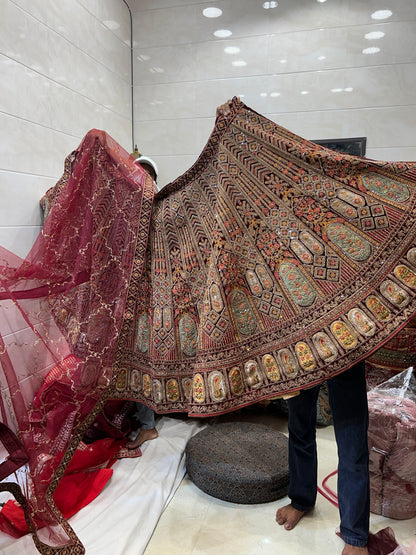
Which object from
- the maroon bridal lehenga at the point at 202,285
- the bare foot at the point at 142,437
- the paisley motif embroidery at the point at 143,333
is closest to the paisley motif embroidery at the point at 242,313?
the maroon bridal lehenga at the point at 202,285

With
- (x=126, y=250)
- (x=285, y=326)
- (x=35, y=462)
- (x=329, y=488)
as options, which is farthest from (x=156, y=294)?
(x=329, y=488)

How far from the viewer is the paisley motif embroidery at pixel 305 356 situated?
1206 mm

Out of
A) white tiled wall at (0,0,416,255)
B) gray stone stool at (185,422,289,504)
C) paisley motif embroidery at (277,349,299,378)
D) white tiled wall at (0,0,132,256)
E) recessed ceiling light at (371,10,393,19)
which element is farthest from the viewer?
recessed ceiling light at (371,10,393,19)

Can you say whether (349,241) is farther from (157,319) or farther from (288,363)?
(157,319)

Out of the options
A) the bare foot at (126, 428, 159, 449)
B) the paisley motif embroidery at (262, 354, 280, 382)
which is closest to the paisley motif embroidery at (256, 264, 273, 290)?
the paisley motif embroidery at (262, 354, 280, 382)

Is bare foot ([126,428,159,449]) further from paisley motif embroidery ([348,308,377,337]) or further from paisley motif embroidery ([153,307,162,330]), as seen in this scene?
paisley motif embroidery ([348,308,377,337])

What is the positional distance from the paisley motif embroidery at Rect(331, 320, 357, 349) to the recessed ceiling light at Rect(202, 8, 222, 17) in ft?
8.70

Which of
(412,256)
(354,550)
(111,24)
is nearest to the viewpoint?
(412,256)

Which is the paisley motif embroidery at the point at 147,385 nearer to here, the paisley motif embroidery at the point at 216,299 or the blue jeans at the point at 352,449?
the paisley motif embroidery at the point at 216,299

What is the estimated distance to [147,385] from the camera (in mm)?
1514

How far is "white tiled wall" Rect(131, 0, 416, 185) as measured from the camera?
8.90 ft

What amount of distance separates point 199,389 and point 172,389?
22 centimetres

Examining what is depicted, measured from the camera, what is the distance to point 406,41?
267 centimetres

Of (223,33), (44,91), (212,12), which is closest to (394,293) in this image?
(44,91)
